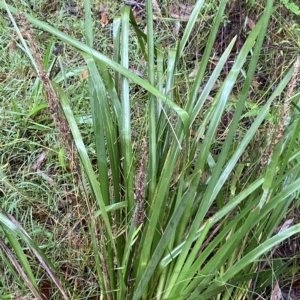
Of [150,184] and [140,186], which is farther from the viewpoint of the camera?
[150,184]

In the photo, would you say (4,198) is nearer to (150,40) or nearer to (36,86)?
(36,86)

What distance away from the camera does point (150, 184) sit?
1206 millimetres

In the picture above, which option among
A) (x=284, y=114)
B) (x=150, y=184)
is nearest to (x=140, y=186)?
(x=150, y=184)

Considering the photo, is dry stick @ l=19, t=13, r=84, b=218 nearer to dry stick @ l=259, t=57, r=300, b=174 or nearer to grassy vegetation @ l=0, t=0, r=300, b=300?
grassy vegetation @ l=0, t=0, r=300, b=300

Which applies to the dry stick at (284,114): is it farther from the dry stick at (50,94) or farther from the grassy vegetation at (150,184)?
the dry stick at (50,94)

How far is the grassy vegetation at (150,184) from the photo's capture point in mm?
1085

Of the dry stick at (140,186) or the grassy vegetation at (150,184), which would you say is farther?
the grassy vegetation at (150,184)

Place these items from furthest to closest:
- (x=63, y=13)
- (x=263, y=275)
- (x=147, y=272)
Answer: (x=63, y=13)
(x=263, y=275)
(x=147, y=272)

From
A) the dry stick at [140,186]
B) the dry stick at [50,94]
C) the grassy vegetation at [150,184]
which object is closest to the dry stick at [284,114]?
the grassy vegetation at [150,184]

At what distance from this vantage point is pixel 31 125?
1.98 m

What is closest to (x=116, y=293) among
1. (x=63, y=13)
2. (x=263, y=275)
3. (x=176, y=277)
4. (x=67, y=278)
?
(x=176, y=277)

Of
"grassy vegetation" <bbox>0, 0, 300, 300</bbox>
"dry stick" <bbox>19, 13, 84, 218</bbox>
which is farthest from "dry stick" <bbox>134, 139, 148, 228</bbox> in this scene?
"dry stick" <bbox>19, 13, 84, 218</bbox>

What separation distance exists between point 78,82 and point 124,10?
35.6 inches

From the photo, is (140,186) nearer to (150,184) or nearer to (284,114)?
(150,184)
